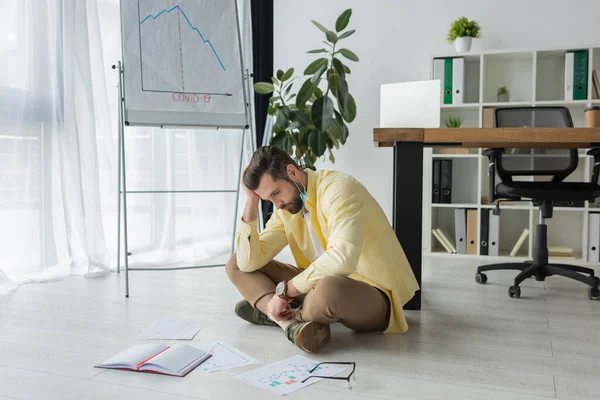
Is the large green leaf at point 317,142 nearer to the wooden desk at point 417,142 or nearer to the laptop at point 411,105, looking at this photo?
the laptop at point 411,105

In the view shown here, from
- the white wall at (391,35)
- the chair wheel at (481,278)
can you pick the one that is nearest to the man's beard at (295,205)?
the chair wheel at (481,278)

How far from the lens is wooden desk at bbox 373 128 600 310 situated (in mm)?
2303

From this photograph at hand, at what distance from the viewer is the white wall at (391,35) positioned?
382 centimetres

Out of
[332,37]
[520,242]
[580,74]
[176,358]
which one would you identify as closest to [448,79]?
[580,74]

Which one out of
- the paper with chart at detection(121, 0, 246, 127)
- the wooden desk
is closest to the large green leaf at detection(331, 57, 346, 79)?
the paper with chart at detection(121, 0, 246, 127)

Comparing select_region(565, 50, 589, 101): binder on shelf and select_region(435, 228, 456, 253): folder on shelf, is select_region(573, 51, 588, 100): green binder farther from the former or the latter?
select_region(435, 228, 456, 253): folder on shelf

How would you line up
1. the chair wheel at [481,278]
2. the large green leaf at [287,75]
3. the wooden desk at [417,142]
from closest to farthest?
Result: the wooden desk at [417,142]
the chair wheel at [481,278]
the large green leaf at [287,75]

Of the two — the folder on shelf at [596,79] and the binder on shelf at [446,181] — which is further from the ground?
the folder on shelf at [596,79]

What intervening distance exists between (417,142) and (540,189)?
84 centimetres

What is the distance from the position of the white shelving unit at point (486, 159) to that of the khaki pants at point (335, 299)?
6.68 feet

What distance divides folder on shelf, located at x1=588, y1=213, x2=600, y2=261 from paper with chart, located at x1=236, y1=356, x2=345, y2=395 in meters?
2.65

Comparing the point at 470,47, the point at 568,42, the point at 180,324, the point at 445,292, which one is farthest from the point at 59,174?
the point at 568,42

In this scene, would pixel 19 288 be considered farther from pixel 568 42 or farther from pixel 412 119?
pixel 568 42

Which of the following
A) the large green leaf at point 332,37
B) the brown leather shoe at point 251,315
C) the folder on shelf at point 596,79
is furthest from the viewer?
the folder on shelf at point 596,79
